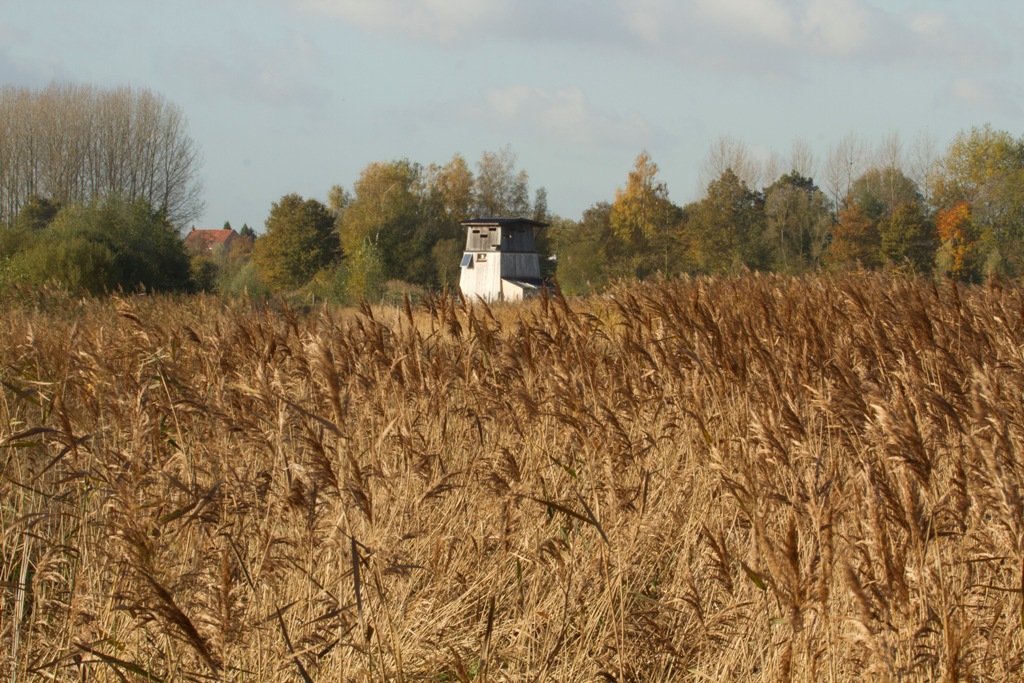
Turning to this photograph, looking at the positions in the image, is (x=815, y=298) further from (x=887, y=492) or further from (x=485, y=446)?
(x=887, y=492)

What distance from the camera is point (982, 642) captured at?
2.38 meters

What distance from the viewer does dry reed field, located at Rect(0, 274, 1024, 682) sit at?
6.77 feet

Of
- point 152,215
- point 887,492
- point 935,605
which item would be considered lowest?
point 935,605

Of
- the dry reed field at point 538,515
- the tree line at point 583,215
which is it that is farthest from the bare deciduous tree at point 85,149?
the dry reed field at point 538,515

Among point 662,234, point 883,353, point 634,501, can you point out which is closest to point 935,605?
point 634,501

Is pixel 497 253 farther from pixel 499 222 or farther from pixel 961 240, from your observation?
pixel 961 240

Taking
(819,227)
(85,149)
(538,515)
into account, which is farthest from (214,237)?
(538,515)

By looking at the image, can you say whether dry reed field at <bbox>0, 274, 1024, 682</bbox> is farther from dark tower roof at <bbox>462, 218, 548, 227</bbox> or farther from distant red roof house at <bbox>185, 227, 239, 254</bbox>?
distant red roof house at <bbox>185, 227, 239, 254</bbox>

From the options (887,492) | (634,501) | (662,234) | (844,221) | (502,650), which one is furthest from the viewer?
(662,234)

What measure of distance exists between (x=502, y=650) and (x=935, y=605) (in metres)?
1.18

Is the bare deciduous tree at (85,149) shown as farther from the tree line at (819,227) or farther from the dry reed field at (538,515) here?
the dry reed field at (538,515)

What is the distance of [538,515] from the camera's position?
336 centimetres

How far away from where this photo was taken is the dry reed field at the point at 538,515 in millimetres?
2064

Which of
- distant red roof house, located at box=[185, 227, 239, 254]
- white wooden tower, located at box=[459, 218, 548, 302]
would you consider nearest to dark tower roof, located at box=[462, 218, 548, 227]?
white wooden tower, located at box=[459, 218, 548, 302]
